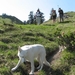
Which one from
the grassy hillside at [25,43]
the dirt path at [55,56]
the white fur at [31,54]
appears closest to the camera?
the white fur at [31,54]

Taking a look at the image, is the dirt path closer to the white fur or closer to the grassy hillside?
the grassy hillside

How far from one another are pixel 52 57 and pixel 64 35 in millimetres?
1343

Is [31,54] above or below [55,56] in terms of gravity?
above

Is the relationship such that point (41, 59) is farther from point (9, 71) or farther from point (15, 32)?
point (15, 32)

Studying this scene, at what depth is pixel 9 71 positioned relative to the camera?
10094 mm

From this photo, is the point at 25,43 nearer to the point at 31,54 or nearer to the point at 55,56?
the point at 55,56

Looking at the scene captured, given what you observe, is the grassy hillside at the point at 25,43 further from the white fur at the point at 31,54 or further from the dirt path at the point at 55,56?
the white fur at the point at 31,54

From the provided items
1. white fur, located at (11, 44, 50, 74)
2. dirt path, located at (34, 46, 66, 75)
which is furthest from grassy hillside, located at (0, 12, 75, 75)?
white fur, located at (11, 44, 50, 74)

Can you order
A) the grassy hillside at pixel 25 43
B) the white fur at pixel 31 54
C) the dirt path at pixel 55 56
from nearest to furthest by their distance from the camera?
the white fur at pixel 31 54 → the grassy hillside at pixel 25 43 → the dirt path at pixel 55 56

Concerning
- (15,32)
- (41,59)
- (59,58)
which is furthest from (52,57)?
(15,32)

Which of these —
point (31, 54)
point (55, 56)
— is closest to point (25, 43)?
point (55, 56)

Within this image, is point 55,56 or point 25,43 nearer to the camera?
point 55,56

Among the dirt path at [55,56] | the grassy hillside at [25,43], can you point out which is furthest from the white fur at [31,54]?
the dirt path at [55,56]

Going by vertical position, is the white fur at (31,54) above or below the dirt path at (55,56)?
above
